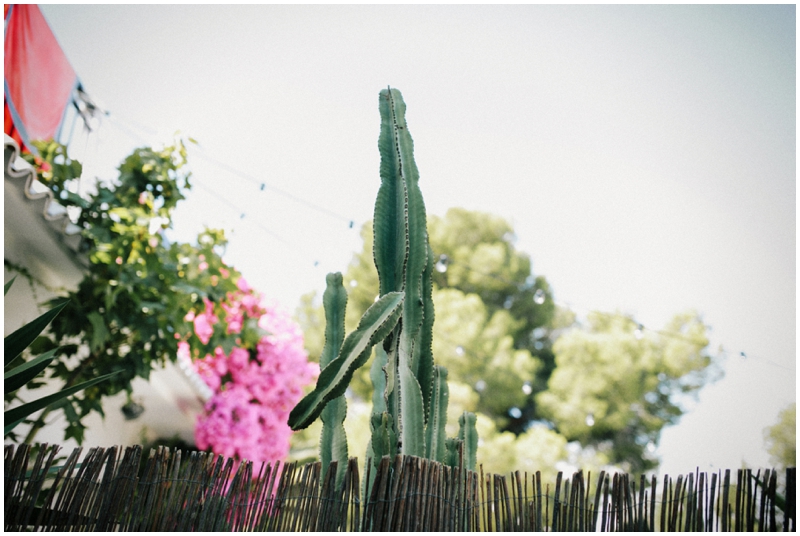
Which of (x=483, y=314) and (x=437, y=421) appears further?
(x=483, y=314)

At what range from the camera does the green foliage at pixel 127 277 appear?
2107 millimetres

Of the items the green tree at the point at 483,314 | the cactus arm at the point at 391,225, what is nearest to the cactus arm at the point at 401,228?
the cactus arm at the point at 391,225

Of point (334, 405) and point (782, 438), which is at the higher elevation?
point (782, 438)

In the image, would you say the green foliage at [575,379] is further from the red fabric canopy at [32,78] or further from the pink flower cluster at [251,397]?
the red fabric canopy at [32,78]

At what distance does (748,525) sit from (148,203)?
7.62 ft

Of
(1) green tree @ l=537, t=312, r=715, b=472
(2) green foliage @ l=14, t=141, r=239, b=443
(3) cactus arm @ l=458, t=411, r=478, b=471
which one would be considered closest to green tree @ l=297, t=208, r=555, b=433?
(1) green tree @ l=537, t=312, r=715, b=472

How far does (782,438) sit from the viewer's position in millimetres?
6090

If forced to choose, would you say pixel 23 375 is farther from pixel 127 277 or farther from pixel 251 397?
pixel 251 397

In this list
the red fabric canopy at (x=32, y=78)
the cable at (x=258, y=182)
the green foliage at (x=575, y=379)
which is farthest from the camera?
the green foliage at (x=575, y=379)

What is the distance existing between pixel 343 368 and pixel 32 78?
3104 mm

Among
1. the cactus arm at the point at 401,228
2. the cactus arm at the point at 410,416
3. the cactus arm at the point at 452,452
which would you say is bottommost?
the cactus arm at the point at 452,452

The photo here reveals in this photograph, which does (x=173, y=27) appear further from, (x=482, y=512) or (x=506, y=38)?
(x=482, y=512)

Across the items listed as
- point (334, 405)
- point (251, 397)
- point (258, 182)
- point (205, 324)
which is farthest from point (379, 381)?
point (258, 182)

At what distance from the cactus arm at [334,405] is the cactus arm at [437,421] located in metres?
0.18
